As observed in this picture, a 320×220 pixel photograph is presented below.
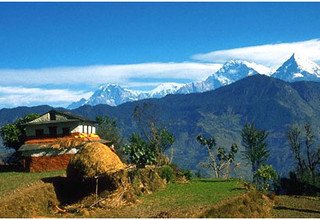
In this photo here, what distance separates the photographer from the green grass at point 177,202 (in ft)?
141

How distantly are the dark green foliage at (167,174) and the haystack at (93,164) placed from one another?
1516cm

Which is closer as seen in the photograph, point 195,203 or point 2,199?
point 2,199

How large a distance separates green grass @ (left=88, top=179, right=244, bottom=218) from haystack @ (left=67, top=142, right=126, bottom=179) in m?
4.80

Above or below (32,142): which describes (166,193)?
below

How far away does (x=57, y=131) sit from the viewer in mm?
85938

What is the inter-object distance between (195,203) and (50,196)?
14.2 metres

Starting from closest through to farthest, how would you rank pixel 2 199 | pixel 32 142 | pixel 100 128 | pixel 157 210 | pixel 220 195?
pixel 2 199 → pixel 157 210 → pixel 220 195 → pixel 32 142 → pixel 100 128

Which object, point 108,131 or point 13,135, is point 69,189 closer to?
point 13,135

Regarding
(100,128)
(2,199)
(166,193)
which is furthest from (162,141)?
(2,199)

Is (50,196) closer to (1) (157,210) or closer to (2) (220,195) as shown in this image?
(1) (157,210)

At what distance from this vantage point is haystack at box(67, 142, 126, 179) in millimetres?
51269

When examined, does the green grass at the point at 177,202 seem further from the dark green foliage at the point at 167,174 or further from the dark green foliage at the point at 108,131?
the dark green foliage at the point at 108,131

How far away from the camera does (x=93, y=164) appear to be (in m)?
51.4

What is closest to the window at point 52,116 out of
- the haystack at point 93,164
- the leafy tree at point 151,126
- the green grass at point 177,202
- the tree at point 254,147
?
the leafy tree at point 151,126
